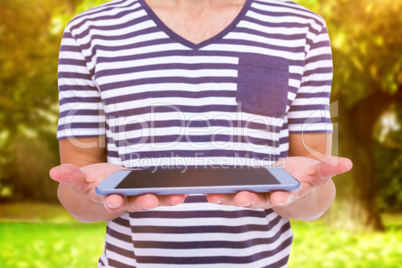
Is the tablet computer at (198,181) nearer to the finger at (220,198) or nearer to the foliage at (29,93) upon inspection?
the finger at (220,198)

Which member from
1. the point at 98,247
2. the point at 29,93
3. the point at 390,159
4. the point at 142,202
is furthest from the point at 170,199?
the point at 390,159

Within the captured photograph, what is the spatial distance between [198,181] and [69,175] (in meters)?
0.38

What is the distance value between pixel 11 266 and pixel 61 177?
4.95m

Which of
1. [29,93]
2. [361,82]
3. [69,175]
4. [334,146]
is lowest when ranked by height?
[334,146]

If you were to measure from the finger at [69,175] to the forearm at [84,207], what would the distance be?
0.29 m

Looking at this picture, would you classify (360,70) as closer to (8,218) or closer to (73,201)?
(73,201)

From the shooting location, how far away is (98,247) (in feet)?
19.7

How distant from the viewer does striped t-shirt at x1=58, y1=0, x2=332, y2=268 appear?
1515mm

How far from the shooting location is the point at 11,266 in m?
5.37

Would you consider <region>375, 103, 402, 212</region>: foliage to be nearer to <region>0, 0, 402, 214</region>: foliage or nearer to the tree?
<region>0, 0, 402, 214</region>: foliage

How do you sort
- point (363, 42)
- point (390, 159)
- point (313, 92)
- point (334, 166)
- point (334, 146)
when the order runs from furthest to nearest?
point (390, 159) → point (334, 146) → point (363, 42) → point (313, 92) → point (334, 166)

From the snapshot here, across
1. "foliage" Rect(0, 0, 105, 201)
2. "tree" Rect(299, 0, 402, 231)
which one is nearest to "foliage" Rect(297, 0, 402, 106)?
"tree" Rect(299, 0, 402, 231)

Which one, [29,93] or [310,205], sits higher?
[310,205]

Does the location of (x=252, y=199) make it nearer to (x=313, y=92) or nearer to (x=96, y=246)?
(x=313, y=92)
